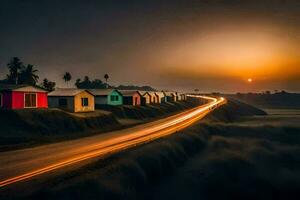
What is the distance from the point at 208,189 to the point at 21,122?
28777 millimetres

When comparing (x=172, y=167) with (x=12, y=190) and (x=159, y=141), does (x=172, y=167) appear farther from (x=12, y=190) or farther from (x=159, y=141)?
(x=12, y=190)

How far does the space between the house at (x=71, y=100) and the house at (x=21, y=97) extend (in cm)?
720

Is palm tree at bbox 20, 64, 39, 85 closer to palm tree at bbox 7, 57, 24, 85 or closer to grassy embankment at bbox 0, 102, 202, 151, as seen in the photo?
palm tree at bbox 7, 57, 24, 85

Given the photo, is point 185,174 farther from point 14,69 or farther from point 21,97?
point 14,69

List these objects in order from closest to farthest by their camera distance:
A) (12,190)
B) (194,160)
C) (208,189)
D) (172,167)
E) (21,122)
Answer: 1. (12,190)
2. (208,189)
3. (172,167)
4. (194,160)
5. (21,122)

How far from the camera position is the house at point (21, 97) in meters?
43.2

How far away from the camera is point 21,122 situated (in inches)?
1577

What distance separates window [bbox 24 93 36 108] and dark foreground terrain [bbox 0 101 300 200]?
24.8 m

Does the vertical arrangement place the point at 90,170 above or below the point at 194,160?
above

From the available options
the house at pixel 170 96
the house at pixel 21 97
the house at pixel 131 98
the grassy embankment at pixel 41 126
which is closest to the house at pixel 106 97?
the house at pixel 131 98

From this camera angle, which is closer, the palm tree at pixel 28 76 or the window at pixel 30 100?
the window at pixel 30 100

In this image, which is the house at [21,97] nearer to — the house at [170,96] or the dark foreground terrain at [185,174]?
the dark foreground terrain at [185,174]

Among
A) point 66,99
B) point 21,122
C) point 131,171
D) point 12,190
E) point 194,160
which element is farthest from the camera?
point 66,99

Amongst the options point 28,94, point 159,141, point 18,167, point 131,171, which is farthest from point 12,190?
point 28,94
